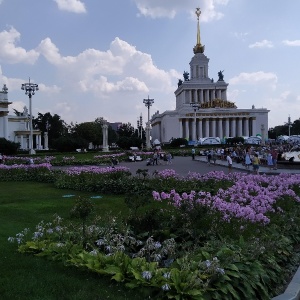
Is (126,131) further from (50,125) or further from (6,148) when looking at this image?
(6,148)

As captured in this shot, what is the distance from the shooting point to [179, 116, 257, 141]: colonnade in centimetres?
10594

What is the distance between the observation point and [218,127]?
352 feet

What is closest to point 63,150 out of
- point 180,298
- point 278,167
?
point 278,167

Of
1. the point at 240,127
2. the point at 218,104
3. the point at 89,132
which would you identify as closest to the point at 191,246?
the point at 89,132

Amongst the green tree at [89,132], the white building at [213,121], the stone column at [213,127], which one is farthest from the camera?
the stone column at [213,127]

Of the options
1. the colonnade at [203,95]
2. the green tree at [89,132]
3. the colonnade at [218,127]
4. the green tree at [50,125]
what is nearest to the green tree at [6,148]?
the green tree at [89,132]

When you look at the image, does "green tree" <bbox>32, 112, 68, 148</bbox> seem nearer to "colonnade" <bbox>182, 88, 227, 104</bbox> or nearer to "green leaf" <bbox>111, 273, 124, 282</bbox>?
"colonnade" <bbox>182, 88, 227, 104</bbox>

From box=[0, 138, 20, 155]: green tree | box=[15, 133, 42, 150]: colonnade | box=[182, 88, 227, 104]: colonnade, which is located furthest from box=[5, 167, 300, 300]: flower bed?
box=[182, 88, 227, 104]: colonnade

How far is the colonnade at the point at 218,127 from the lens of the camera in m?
106

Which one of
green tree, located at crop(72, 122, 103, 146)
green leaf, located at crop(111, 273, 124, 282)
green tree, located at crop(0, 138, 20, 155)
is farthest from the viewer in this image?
green tree, located at crop(72, 122, 103, 146)

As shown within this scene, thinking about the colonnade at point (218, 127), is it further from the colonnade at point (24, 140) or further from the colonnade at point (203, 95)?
the colonnade at point (24, 140)

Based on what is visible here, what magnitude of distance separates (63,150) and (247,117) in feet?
193

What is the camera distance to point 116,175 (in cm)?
1878

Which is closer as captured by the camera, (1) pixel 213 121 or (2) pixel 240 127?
(1) pixel 213 121
